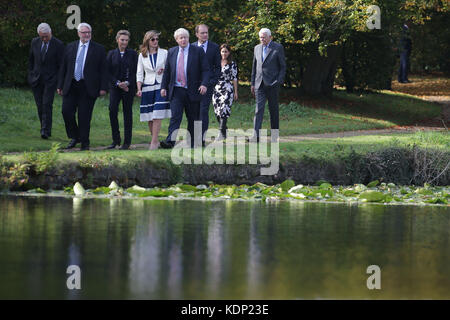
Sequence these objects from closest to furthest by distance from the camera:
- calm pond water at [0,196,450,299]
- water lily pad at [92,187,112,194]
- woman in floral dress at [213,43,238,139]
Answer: calm pond water at [0,196,450,299] → water lily pad at [92,187,112,194] → woman in floral dress at [213,43,238,139]

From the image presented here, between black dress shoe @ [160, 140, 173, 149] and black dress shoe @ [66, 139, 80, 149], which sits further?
black dress shoe @ [66, 139, 80, 149]

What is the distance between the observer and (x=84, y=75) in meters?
16.3

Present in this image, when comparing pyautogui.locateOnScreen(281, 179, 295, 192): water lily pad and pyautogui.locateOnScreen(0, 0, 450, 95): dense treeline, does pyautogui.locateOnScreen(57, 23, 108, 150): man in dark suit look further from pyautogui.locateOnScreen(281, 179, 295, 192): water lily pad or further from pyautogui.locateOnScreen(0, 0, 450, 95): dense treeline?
pyautogui.locateOnScreen(0, 0, 450, 95): dense treeline

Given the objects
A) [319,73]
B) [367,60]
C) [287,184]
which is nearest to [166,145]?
[287,184]

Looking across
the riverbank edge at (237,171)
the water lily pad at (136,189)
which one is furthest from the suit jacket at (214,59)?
the water lily pad at (136,189)

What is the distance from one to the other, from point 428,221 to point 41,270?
5468mm

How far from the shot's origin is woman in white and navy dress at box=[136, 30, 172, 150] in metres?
16.5

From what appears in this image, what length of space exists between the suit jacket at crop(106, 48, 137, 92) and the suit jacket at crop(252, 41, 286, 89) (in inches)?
100

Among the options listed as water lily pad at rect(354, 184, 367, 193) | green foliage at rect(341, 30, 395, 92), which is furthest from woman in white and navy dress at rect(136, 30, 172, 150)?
green foliage at rect(341, 30, 395, 92)

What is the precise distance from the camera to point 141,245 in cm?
905

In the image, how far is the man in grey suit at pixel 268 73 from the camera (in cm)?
1769

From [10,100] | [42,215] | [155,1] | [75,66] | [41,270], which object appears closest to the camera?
[41,270]
